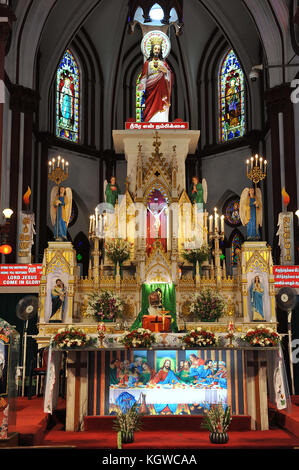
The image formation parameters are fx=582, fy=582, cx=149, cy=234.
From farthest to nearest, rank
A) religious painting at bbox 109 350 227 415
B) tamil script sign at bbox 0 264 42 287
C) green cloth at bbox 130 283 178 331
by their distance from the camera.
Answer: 1. tamil script sign at bbox 0 264 42 287
2. green cloth at bbox 130 283 178 331
3. religious painting at bbox 109 350 227 415

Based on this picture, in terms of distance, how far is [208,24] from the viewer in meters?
28.1

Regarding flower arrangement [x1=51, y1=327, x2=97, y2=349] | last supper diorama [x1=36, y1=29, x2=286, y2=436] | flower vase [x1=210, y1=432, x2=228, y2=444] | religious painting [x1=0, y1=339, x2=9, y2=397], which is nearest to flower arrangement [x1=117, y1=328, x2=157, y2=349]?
last supper diorama [x1=36, y1=29, x2=286, y2=436]

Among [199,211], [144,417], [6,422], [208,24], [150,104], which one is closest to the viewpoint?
[6,422]

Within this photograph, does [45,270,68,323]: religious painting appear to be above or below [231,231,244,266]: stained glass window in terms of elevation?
below

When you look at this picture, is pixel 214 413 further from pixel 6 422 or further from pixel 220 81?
pixel 220 81

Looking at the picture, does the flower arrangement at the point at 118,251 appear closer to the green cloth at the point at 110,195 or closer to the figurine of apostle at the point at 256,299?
the green cloth at the point at 110,195

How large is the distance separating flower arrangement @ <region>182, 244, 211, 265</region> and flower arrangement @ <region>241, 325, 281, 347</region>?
20.7ft

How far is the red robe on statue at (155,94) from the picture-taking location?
1990 centimetres

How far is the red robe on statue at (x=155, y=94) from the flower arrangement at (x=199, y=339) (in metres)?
10.9

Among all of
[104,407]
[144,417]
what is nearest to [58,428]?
[104,407]

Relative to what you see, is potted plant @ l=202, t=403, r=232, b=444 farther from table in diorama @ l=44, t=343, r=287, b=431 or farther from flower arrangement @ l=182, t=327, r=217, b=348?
flower arrangement @ l=182, t=327, r=217, b=348

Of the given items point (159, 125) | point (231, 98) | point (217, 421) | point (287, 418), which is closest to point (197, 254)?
point (159, 125)

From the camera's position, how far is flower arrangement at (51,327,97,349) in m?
10.4
